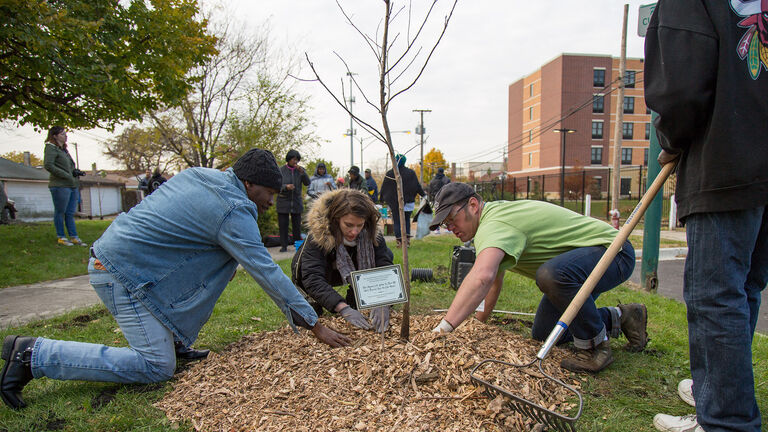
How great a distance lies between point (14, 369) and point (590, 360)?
→ 3283mm

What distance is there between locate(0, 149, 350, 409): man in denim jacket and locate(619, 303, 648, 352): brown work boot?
2.23 meters

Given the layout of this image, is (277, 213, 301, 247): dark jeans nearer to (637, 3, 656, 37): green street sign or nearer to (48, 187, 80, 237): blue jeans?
(48, 187, 80, 237): blue jeans

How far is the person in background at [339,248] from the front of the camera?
3.20 meters

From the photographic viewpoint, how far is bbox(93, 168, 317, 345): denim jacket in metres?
2.38

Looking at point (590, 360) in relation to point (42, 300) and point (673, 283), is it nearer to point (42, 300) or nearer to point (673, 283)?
point (673, 283)

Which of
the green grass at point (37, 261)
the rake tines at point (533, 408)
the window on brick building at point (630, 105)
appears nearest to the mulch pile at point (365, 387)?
the rake tines at point (533, 408)

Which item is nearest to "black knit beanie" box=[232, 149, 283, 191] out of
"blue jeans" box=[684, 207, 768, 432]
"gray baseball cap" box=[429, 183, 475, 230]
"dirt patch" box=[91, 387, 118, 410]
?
"gray baseball cap" box=[429, 183, 475, 230]

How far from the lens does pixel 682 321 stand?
12.9 ft

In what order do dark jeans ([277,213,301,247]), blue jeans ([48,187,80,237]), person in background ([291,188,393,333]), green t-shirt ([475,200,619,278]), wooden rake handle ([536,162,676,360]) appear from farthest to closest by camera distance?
dark jeans ([277,213,301,247]), blue jeans ([48,187,80,237]), person in background ([291,188,393,333]), green t-shirt ([475,200,619,278]), wooden rake handle ([536,162,676,360])

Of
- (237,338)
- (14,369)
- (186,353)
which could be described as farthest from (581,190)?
(14,369)

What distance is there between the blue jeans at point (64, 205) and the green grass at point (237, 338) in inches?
177

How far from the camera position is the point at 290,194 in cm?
800

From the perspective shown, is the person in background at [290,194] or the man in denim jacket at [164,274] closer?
the man in denim jacket at [164,274]

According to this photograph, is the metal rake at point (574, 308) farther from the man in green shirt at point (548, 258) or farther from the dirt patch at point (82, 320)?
the dirt patch at point (82, 320)
